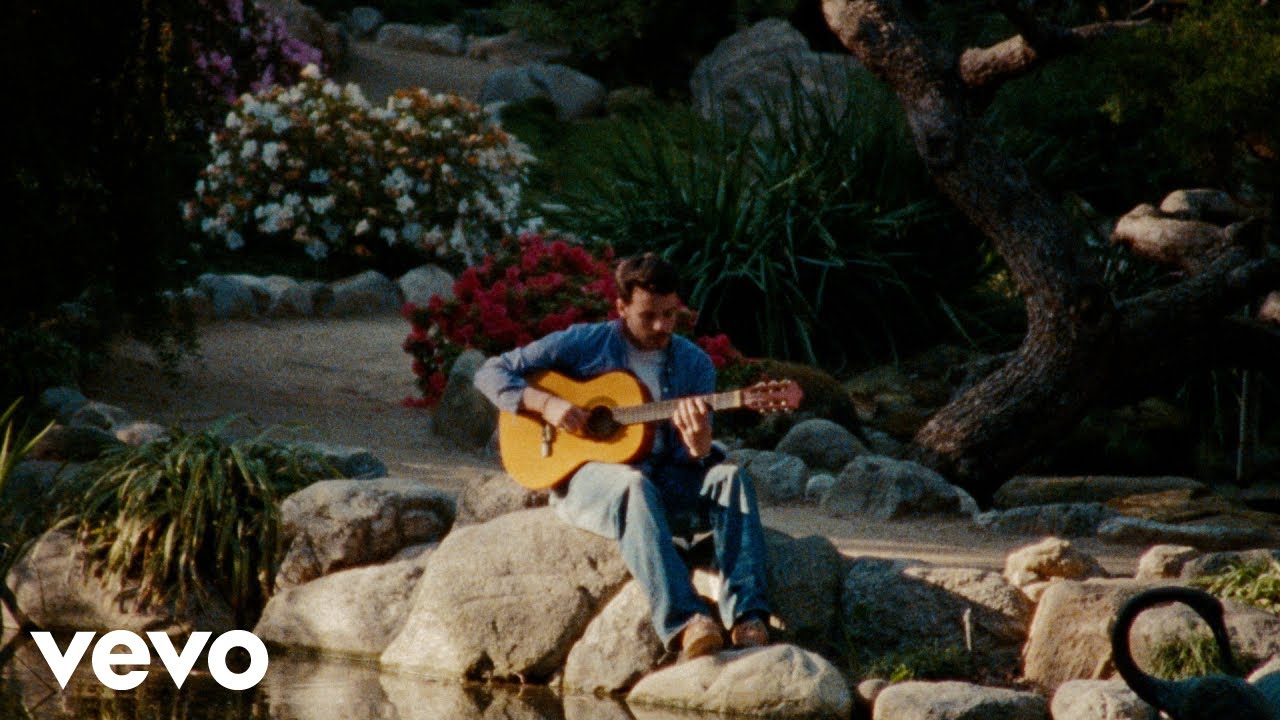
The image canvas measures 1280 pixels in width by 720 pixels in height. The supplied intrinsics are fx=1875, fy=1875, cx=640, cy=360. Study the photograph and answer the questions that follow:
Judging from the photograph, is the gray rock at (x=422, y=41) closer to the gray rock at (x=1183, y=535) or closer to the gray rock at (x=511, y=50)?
the gray rock at (x=511, y=50)

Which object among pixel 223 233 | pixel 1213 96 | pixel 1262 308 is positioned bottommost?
pixel 223 233

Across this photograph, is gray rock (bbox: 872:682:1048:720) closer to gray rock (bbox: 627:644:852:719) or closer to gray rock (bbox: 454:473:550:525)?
gray rock (bbox: 627:644:852:719)

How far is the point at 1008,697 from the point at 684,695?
0.97 meters

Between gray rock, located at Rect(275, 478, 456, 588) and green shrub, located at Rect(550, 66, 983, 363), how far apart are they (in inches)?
166

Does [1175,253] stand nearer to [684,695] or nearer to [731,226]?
[731,226]

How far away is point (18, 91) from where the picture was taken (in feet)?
24.2

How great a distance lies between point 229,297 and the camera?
1219 centimetres

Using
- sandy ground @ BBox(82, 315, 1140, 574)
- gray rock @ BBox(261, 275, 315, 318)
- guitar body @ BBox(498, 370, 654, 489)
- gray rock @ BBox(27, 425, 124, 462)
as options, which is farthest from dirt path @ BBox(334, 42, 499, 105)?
guitar body @ BBox(498, 370, 654, 489)

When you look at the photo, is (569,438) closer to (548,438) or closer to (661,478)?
(548,438)

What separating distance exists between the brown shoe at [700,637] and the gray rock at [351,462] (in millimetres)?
2262

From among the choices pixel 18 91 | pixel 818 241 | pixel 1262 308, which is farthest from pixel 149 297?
pixel 1262 308

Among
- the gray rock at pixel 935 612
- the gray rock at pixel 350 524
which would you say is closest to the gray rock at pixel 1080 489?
the gray rock at pixel 935 612

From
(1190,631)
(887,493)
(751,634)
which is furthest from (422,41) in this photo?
(1190,631)

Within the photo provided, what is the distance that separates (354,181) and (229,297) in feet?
5.33
